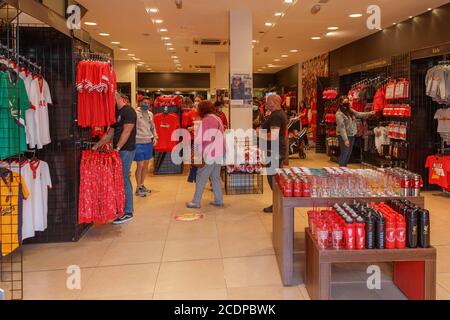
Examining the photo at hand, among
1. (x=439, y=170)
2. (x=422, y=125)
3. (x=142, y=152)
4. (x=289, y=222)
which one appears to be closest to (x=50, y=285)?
(x=289, y=222)

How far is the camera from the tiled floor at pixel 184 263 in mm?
3424

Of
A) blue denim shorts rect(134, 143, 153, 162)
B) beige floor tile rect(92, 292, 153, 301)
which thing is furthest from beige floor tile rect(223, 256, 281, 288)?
blue denim shorts rect(134, 143, 153, 162)

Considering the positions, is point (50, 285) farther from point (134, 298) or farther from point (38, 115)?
point (38, 115)

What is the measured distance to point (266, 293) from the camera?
3395 mm

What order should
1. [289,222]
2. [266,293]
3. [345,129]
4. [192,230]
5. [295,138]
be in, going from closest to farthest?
[266,293]
[289,222]
[192,230]
[345,129]
[295,138]

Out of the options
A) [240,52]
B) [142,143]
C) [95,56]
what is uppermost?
[240,52]

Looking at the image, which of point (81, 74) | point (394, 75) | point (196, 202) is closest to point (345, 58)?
point (394, 75)

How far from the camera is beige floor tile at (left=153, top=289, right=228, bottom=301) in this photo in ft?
10.8

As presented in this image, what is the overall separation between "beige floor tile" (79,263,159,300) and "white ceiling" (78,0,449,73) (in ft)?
16.6

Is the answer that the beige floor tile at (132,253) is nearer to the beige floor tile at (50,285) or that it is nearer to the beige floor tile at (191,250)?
the beige floor tile at (191,250)

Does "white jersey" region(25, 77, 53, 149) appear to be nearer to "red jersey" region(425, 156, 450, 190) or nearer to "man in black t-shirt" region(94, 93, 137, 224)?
"man in black t-shirt" region(94, 93, 137, 224)

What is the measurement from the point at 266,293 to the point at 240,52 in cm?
555

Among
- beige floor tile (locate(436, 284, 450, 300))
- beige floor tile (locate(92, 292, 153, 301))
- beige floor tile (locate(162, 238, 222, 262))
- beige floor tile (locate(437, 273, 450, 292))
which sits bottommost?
beige floor tile (locate(92, 292, 153, 301))

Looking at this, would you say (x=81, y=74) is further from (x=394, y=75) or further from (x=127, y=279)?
(x=394, y=75)
